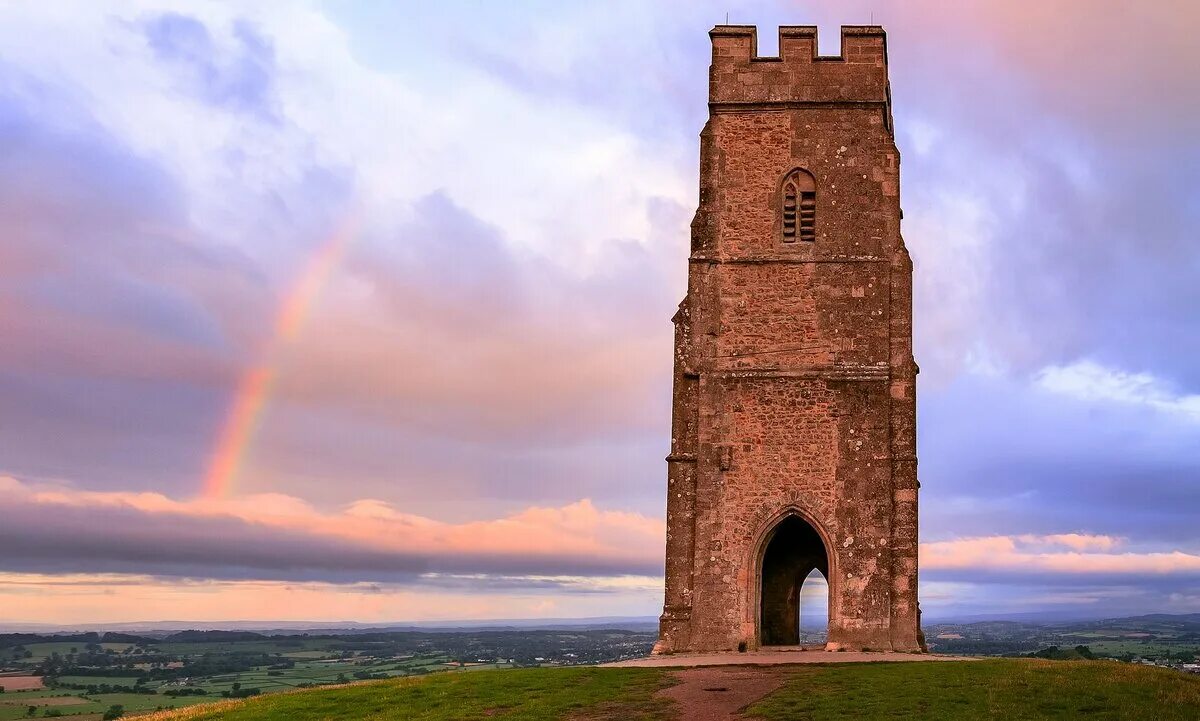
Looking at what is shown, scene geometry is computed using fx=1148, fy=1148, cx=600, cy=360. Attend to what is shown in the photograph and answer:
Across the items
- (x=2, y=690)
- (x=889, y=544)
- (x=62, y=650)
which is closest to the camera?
(x=889, y=544)

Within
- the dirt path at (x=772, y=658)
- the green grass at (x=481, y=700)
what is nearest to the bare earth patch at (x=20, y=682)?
the dirt path at (x=772, y=658)

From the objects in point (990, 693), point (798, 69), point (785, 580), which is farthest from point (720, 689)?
point (798, 69)

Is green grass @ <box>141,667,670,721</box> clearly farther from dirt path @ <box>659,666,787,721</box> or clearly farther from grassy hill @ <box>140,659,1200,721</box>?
dirt path @ <box>659,666,787,721</box>

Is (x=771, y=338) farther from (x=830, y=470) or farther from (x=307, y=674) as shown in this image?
(x=307, y=674)

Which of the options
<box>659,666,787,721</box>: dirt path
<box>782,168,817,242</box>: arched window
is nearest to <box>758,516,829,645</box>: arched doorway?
<box>782,168,817,242</box>: arched window

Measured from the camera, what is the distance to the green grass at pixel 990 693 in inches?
630

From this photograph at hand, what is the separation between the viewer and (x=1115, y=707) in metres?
16.3

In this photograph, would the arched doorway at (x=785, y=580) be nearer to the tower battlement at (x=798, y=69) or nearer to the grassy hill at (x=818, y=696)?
the grassy hill at (x=818, y=696)

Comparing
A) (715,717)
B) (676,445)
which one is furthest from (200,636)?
(715,717)

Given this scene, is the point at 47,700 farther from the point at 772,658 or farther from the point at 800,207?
Result: the point at 800,207

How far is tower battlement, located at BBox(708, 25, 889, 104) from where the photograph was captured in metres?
30.5

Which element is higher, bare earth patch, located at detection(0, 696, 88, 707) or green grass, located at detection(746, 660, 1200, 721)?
green grass, located at detection(746, 660, 1200, 721)

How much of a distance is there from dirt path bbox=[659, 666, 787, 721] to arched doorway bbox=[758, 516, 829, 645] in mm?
10408

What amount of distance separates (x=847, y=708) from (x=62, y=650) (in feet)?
412
